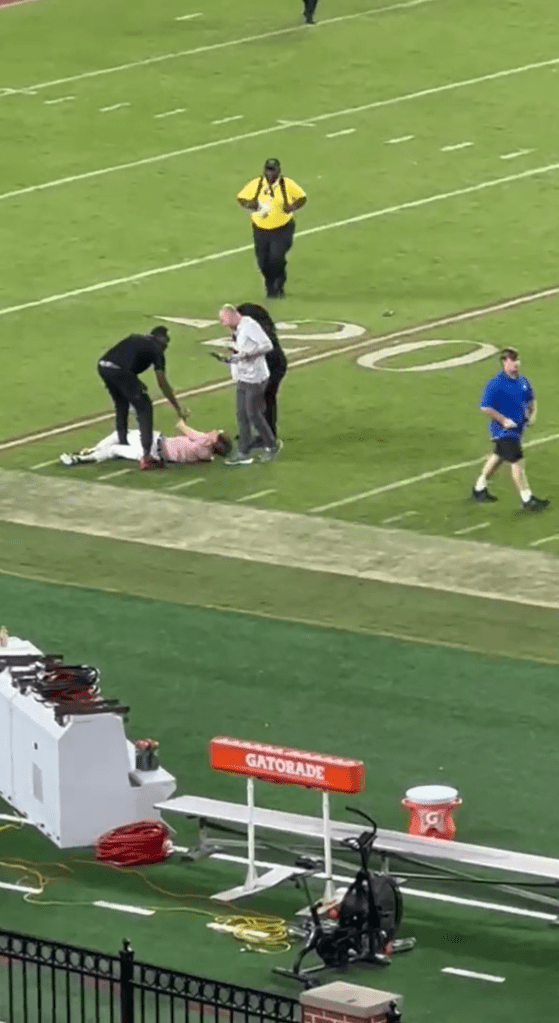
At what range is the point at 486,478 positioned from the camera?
98.6 feet

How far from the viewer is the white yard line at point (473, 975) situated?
62.7 feet

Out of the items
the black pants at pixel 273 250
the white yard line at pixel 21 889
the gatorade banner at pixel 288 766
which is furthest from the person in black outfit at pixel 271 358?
the white yard line at pixel 21 889

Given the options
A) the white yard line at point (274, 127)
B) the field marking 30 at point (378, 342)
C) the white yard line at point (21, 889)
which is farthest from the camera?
the white yard line at point (274, 127)

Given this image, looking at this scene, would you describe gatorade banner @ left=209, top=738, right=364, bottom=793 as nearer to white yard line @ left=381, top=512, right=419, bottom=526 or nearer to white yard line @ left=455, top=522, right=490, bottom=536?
white yard line @ left=455, top=522, right=490, bottom=536

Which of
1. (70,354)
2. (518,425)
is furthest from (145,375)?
(518,425)

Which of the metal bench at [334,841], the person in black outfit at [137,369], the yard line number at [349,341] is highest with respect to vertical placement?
the person in black outfit at [137,369]

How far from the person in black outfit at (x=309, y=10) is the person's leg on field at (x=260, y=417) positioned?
76.8 ft

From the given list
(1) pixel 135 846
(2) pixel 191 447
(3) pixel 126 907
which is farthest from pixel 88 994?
(2) pixel 191 447

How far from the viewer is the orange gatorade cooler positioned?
69.6ft

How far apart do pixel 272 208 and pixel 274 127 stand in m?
10.2

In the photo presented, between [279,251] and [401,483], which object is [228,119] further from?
[401,483]

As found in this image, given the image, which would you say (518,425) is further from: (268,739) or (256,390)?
(268,739)

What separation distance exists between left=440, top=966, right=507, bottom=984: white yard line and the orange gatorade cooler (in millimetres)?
1923

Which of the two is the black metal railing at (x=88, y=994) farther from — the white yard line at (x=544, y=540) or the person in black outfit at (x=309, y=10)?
the person in black outfit at (x=309, y=10)
